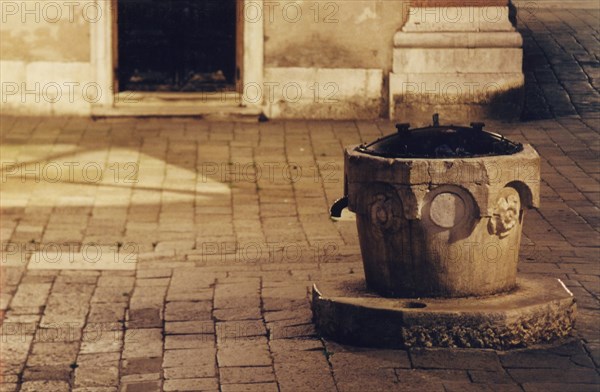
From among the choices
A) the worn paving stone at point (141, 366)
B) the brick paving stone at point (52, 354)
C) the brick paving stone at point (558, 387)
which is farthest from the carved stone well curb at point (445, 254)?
the brick paving stone at point (52, 354)

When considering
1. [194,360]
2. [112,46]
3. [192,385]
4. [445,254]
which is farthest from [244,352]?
[112,46]

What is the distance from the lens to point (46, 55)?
45.2ft

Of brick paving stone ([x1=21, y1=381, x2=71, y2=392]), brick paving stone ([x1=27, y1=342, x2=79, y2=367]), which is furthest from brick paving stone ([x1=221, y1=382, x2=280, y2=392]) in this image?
brick paving stone ([x1=27, y1=342, x2=79, y2=367])

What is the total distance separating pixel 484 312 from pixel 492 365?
12.3 inches

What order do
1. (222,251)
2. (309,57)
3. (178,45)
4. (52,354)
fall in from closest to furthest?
(52,354) < (222,251) < (309,57) < (178,45)

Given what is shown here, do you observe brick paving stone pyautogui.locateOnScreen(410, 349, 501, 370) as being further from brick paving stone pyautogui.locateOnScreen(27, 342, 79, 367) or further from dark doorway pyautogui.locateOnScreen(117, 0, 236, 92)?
dark doorway pyautogui.locateOnScreen(117, 0, 236, 92)

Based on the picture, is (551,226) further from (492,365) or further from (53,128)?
(53,128)

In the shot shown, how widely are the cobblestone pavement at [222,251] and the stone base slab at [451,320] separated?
9 centimetres

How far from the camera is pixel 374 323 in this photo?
6750 mm

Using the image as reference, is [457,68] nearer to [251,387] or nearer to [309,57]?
[309,57]

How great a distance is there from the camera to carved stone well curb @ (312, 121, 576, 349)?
263 inches

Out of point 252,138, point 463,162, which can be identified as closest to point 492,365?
point 463,162

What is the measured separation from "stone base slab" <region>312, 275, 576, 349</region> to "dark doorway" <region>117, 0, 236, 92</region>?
7783mm

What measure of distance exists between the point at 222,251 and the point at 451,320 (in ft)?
10.2
